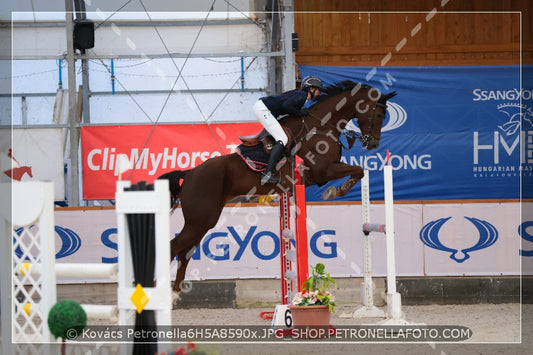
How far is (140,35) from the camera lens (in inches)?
453

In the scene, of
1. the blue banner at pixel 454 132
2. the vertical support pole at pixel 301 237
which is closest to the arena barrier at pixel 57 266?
the vertical support pole at pixel 301 237

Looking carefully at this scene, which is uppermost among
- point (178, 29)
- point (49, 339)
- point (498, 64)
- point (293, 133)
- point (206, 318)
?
point (178, 29)

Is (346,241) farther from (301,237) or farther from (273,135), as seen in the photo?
(301,237)

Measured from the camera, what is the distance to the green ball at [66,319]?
2943mm

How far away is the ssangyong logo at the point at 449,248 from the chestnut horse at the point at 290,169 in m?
1.85

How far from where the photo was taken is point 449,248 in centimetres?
756

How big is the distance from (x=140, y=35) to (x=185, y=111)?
1.47 m

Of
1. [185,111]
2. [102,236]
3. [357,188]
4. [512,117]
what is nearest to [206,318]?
[102,236]

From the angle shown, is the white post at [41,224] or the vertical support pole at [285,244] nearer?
the white post at [41,224]

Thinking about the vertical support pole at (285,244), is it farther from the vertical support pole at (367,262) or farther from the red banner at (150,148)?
the red banner at (150,148)

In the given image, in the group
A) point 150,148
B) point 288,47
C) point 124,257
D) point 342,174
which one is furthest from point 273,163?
point 150,148

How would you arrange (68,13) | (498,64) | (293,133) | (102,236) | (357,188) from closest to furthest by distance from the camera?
(293,133) → (102,236) → (68,13) → (357,188) → (498,64)

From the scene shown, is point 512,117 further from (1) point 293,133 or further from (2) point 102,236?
(2) point 102,236

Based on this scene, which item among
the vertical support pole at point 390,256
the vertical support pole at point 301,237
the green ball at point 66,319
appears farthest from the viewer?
the vertical support pole at point 390,256
